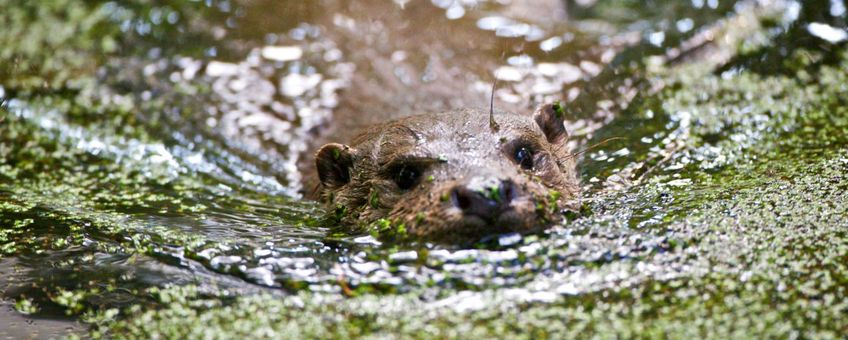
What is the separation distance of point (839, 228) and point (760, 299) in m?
0.93

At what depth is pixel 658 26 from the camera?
950cm

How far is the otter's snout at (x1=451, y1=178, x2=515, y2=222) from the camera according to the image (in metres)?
4.59

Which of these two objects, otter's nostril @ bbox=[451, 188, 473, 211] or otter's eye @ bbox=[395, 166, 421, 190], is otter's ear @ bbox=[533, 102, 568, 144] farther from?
otter's nostril @ bbox=[451, 188, 473, 211]

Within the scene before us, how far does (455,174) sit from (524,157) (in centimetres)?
78

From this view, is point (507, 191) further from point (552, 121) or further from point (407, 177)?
point (552, 121)

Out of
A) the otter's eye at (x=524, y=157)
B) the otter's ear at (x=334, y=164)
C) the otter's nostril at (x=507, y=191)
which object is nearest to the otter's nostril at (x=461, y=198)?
the otter's nostril at (x=507, y=191)

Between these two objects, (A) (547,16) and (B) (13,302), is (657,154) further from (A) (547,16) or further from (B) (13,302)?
(B) (13,302)

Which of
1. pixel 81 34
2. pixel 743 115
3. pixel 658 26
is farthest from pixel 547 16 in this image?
pixel 81 34

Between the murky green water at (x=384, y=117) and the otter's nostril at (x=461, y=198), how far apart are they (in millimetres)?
233

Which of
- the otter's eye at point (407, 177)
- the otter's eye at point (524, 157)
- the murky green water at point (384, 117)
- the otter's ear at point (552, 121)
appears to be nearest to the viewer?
the murky green water at point (384, 117)

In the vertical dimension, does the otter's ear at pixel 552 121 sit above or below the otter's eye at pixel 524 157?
above

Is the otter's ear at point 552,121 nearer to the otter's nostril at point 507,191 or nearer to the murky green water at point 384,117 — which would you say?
the murky green water at point 384,117

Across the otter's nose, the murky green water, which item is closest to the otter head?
the otter's nose

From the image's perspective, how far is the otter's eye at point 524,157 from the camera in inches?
221
